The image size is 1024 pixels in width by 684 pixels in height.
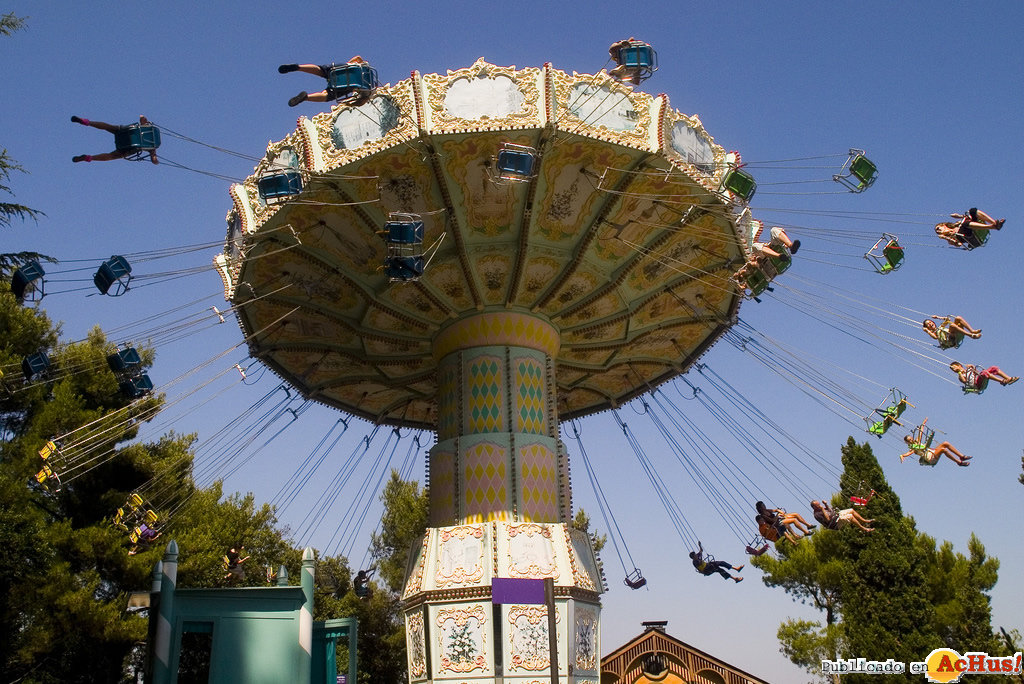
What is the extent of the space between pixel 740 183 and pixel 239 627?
9.52 m

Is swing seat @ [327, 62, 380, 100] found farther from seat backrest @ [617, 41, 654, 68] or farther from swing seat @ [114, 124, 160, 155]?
seat backrest @ [617, 41, 654, 68]

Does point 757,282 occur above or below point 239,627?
above

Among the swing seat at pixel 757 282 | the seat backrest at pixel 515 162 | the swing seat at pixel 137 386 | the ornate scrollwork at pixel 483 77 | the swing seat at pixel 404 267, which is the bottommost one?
the swing seat at pixel 137 386

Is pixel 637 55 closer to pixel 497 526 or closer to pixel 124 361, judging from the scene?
pixel 497 526

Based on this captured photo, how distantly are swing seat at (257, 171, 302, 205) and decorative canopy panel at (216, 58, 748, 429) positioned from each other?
33cm

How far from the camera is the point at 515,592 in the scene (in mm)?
10195

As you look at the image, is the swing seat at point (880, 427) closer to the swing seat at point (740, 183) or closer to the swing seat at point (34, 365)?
the swing seat at point (740, 183)

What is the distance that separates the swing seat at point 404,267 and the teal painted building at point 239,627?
4542 mm

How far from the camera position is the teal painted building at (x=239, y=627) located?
42.7 ft

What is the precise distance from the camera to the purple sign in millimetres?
10117

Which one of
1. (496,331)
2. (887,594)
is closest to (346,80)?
(496,331)

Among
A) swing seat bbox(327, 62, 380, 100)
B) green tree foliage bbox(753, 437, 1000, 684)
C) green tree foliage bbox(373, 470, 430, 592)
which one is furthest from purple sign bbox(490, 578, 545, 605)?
green tree foliage bbox(373, 470, 430, 592)

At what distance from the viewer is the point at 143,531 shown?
15.7 meters

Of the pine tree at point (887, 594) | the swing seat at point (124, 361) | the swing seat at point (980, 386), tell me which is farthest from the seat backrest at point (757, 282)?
the pine tree at point (887, 594)
